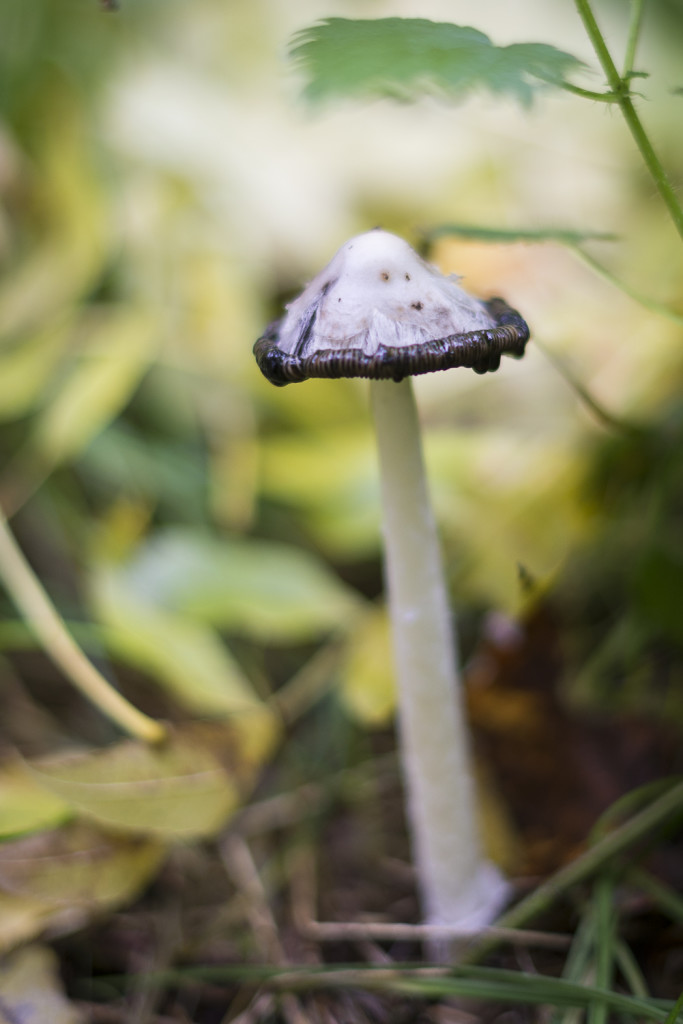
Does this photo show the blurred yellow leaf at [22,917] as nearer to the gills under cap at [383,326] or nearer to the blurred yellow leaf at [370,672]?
the blurred yellow leaf at [370,672]

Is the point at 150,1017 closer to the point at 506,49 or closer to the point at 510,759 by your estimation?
the point at 510,759

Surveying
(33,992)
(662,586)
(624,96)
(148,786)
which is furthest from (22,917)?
(624,96)

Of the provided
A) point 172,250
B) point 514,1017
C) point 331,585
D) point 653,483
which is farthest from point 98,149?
point 514,1017

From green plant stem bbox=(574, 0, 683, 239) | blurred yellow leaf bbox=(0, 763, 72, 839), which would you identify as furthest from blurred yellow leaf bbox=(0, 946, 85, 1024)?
green plant stem bbox=(574, 0, 683, 239)

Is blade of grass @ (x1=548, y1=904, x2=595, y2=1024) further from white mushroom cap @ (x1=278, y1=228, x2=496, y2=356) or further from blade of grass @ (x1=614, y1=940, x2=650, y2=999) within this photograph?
white mushroom cap @ (x1=278, y1=228, x2=496, y2=356)

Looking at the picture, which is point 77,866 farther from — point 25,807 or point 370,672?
point 370,672
